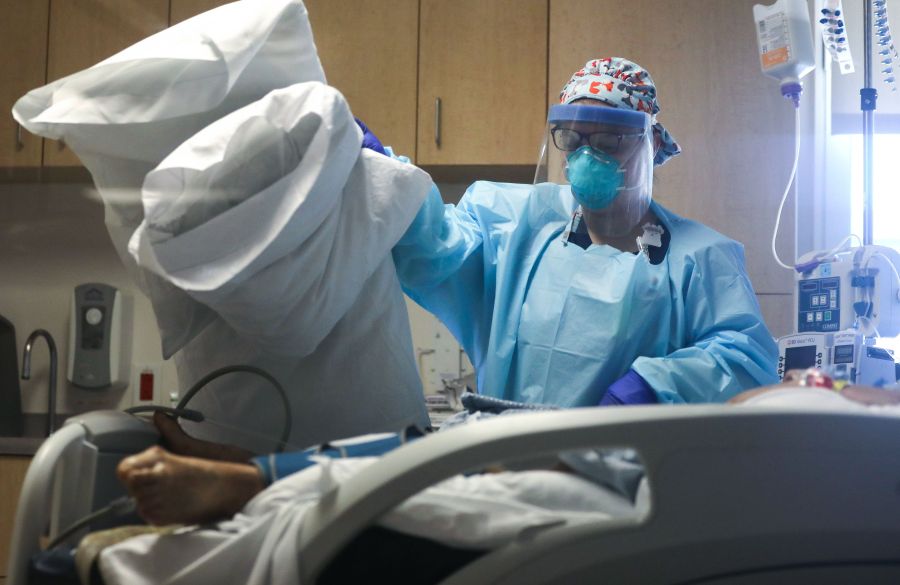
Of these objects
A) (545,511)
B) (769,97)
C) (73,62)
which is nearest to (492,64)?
(769,97)

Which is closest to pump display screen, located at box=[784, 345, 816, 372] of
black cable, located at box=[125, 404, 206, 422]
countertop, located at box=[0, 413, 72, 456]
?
black cable, located at box=[125, 404, 206, 422]

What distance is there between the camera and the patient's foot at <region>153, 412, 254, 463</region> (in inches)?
→ 44.6

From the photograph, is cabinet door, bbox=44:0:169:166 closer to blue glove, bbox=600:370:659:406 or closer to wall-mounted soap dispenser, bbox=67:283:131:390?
wall-mounted soap dispenser, bbox=67:283:131:390

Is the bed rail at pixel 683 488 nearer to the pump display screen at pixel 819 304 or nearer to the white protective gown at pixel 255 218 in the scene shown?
the white protective gown at pixel 255 218

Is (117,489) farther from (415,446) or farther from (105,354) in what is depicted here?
(105,354)

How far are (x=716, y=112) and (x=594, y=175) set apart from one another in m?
1.23

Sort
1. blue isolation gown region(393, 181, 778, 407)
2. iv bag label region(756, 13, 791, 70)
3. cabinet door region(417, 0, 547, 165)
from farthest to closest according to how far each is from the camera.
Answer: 1. cabinet door region(417, 0, 547, 165)
2. iv bag label region(756, 13, 791, 70)
3. blue isolation gown region(393, 181, 778, 407)

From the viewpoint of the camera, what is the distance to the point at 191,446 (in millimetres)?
1160

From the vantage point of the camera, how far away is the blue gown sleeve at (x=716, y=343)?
153cm

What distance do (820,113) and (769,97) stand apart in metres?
0.17

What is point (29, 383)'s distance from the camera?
3.26 metres

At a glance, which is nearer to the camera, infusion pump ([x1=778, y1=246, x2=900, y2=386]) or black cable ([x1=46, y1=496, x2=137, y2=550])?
black cable ([x1=46, y1=496, x2=137, y2=550])

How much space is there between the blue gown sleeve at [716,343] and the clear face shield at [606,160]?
6.0 inches

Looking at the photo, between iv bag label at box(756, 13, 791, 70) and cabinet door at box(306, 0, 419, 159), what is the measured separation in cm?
112
